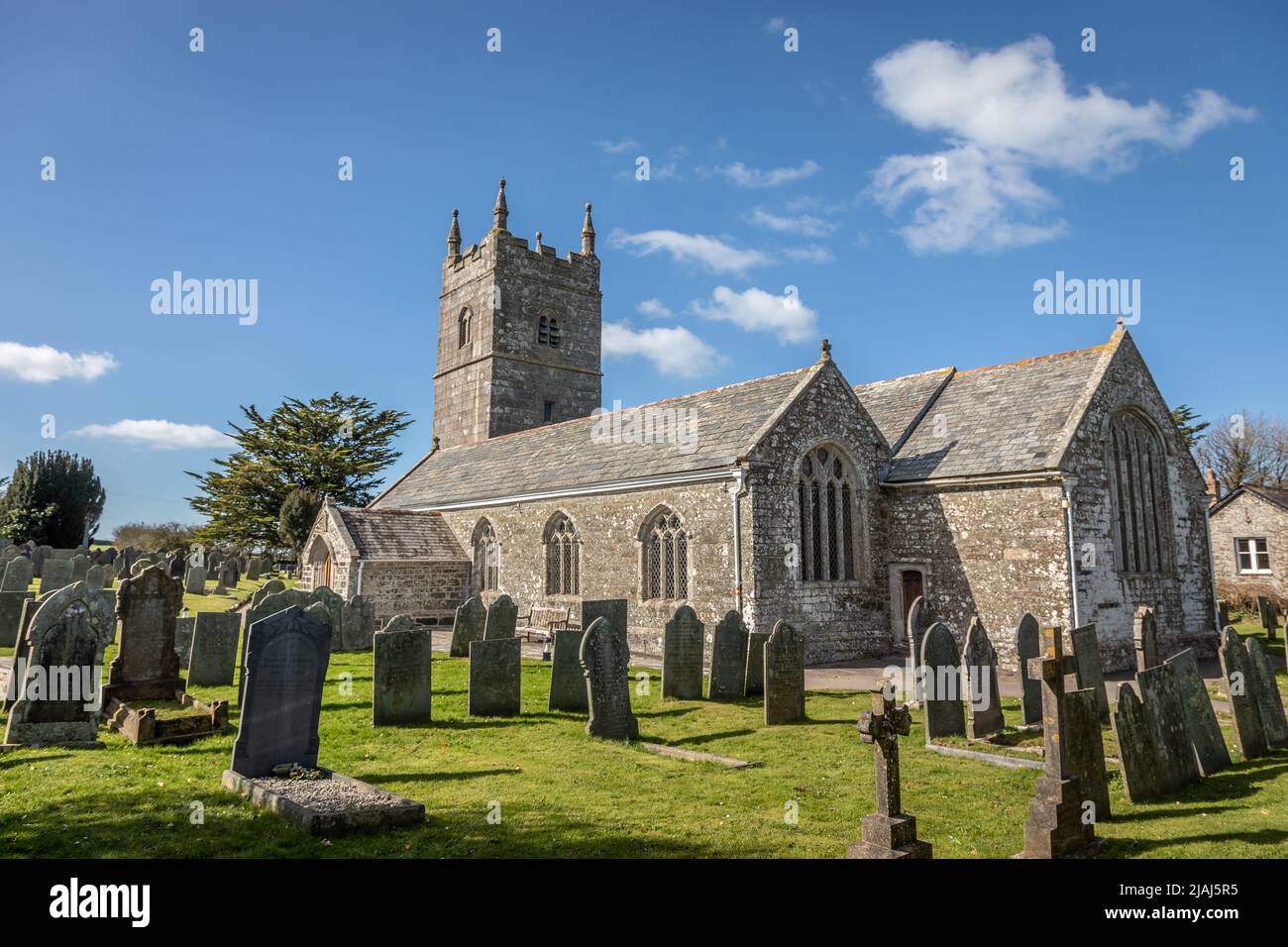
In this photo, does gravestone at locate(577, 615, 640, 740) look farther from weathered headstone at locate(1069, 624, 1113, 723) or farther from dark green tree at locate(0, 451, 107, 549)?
dark green tree at locate(0, 451, 107, 549)

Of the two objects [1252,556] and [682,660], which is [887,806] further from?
[1252,556]

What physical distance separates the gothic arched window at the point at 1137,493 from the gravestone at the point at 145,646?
1739 centimetres

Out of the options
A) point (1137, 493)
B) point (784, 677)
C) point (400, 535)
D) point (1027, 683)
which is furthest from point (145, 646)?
point (1137, 493)

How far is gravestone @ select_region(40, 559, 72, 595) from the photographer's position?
20641 mm

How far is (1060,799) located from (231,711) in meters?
9.85

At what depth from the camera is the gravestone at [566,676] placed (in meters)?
11.0

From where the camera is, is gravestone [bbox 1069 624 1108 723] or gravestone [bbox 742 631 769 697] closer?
gravestone [bbox 1069 624 1108 723]

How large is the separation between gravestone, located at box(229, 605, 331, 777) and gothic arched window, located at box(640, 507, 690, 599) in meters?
10.6

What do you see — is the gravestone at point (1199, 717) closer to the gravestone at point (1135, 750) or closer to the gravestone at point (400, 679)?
the gravestone at point (1135, 750)

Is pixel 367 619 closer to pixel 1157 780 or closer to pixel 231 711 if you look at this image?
pixel 231 711

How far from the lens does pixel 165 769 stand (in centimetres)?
736

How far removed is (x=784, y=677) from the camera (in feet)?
34.1

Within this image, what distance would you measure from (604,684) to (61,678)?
5832mm

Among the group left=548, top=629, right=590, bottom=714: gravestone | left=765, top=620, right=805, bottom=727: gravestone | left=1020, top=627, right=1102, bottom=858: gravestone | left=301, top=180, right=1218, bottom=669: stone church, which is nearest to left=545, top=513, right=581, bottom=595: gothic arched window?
left=301, top=180, right=1218, bottom=669: stone church
